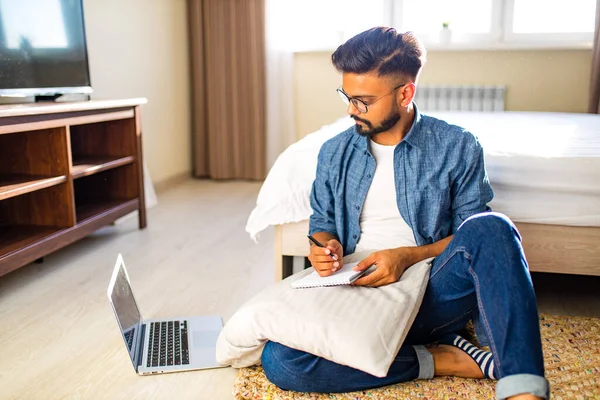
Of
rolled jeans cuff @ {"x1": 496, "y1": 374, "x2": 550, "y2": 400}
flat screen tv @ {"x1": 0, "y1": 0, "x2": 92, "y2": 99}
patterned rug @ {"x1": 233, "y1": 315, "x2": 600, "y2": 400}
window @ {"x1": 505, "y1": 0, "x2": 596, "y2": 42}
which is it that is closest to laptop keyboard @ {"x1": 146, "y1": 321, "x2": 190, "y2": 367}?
patterned rug @ {"x1": 233, "y1": 315, "x2": 600, "y2": 400}

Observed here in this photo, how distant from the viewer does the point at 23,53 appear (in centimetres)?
229

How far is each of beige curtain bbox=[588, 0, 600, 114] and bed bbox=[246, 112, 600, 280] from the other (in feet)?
6.24

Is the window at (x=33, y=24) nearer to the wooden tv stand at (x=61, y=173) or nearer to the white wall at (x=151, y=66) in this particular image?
the wooden tv stand at (x=61, y=173)

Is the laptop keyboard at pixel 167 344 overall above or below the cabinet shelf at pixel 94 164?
below

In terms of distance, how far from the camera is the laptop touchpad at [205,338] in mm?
1674

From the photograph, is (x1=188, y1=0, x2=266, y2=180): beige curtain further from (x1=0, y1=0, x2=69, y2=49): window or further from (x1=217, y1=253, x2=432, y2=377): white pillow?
(x1=217, y1=253, x2=432, y2=377): white pillow

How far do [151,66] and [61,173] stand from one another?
5.35 ft

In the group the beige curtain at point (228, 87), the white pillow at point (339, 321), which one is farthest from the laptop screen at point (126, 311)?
the beige curtain at point (228, 87)

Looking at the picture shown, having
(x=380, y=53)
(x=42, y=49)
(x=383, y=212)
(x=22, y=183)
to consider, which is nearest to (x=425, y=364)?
(x=383, y=212)

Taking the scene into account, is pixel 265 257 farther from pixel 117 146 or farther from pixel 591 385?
pixel 591 385

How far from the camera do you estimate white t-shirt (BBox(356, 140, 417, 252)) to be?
1.51 meters

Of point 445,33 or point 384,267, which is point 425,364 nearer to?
point 384,267

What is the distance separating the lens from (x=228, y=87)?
14.0ft

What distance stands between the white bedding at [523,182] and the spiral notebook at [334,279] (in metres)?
0.46
